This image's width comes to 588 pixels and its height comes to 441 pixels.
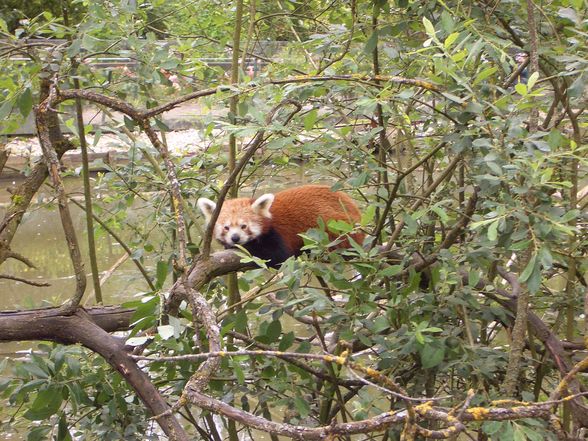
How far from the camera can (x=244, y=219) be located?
4254mm


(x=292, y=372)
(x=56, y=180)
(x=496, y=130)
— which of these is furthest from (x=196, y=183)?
(x=496, y=130)

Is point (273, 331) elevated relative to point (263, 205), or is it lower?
elevated

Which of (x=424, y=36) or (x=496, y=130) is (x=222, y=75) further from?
(x=496, y=130)

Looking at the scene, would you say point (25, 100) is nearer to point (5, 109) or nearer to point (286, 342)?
point (5, 109)

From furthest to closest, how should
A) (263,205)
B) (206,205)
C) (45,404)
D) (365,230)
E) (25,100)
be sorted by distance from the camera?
1. (263,205)
2. (206,205)
3. (365,230)
4. (25,100)
5. (45,404)

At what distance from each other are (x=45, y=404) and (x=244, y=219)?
206 cm

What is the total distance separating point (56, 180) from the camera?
1941mm

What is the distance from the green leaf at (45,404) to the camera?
2.29m

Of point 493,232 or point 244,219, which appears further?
point 244,219

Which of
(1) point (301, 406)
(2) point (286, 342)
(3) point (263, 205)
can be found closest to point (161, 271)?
(2) point (286, 342)

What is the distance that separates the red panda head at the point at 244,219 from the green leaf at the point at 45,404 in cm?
195

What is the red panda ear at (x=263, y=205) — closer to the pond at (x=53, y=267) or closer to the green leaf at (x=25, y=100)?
the pond at (x=53, y=267)

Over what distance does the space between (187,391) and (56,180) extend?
2.57 ft

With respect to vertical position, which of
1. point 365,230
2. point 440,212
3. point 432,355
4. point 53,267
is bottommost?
point 53,267
